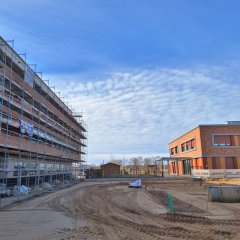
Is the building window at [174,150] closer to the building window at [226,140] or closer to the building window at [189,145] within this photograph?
the building window at [189,145]

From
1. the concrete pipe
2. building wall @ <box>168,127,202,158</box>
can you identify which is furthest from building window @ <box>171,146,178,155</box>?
the concrete pipe

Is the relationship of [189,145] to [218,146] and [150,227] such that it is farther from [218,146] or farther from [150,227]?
[150,227]

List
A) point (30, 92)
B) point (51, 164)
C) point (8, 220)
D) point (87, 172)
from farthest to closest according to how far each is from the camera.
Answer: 1. point (87, 172)
2. point (51, 164)
3. point (30, 92)
4. point (8, 220)

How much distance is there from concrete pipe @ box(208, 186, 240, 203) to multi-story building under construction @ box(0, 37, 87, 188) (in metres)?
14.5

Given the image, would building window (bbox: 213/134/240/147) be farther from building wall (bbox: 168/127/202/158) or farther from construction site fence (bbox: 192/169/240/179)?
construction site fence (bbox: 192/169/240/179)

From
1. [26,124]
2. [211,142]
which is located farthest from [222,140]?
[26,124]

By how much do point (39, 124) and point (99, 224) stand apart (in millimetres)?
26819

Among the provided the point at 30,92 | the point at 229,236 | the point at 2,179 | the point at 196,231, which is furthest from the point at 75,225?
the point at 30,92

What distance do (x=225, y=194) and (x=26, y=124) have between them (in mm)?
21381

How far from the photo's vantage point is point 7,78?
28891 mm

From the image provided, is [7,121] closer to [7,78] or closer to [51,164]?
[7,78]

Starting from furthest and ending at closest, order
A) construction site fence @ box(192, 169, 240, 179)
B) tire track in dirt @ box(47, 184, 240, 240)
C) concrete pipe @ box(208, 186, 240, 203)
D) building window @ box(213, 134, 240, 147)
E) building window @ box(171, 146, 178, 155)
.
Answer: building window @ box(171, 146, 178, 155), building window @ box(213, 134, 240, 147), construction site fence @ box(192, 169, 240, 179), concrete pipe @ box(208, 186, 240, 203), tire track in dirt @ box(47, 184, 240, 240)

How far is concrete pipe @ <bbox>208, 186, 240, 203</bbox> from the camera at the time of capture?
20.0 meters

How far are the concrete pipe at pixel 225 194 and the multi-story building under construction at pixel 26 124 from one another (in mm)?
14472
